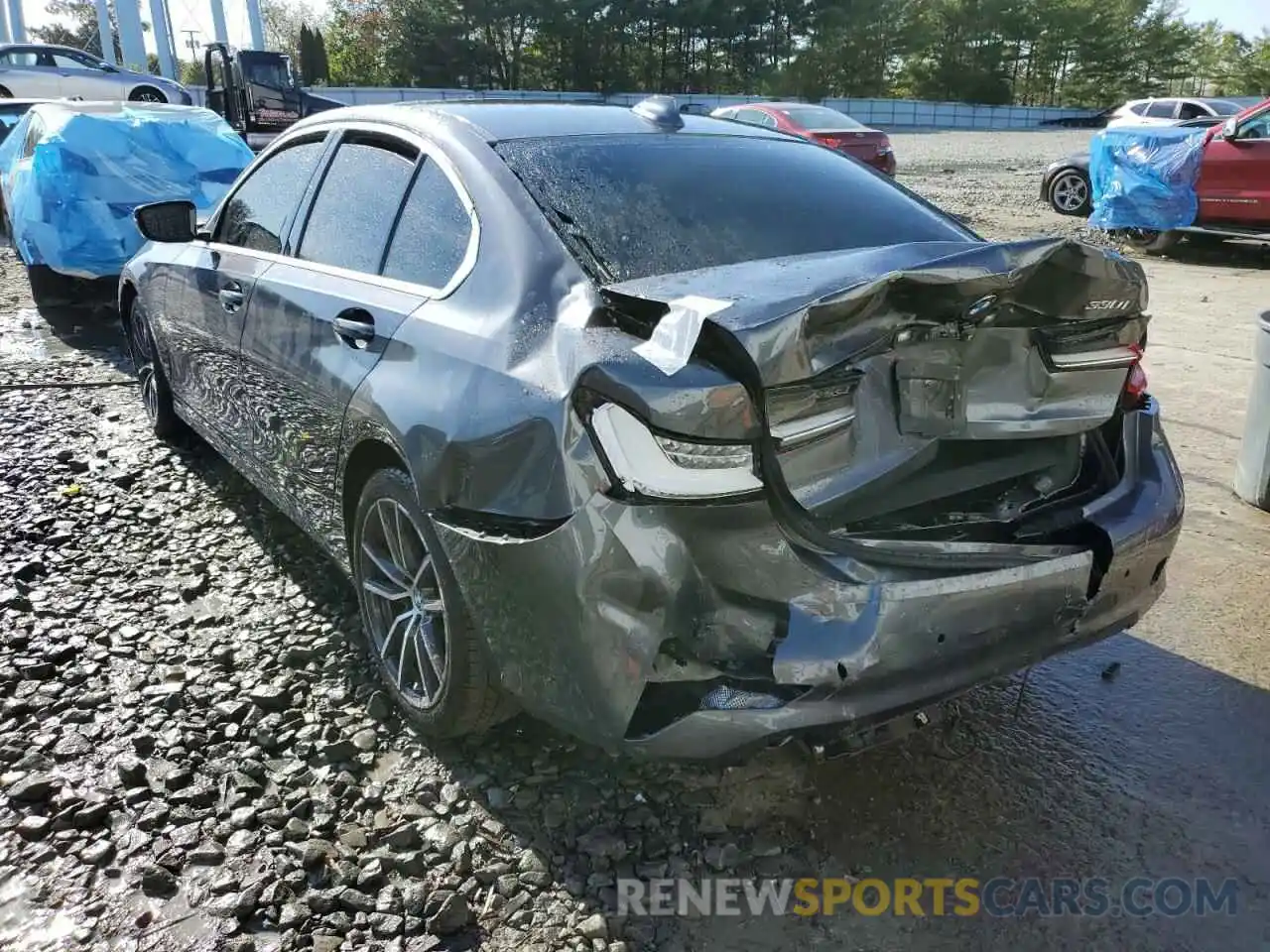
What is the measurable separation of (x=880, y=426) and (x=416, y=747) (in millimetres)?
1530

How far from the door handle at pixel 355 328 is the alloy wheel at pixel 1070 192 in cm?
1371

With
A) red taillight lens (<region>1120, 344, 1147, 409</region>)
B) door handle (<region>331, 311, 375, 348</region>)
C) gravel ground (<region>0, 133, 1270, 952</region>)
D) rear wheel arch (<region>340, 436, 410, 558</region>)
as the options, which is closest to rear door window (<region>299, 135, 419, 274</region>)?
door handle (<region>331, 311, 375, 348</region>)

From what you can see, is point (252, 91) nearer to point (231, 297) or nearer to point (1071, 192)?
point (1071, 192)

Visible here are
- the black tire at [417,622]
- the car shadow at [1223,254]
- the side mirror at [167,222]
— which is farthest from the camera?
the car shadow at [1223,254]

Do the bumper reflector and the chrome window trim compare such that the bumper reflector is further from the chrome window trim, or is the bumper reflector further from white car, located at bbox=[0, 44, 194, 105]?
white car, located at bbox=[0, 44, 194, 105]

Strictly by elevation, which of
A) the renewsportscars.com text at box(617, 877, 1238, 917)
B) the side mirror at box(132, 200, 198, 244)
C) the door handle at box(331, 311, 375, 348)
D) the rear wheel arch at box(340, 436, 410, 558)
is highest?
the side mirror at box(132, 200, 198, 244)

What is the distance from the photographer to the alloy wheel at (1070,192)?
14.1 metres

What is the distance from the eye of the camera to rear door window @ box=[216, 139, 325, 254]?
3.57 m

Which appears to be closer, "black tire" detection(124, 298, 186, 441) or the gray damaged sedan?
the gray damaged sedan

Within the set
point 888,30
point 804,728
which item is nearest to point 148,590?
point 804,728

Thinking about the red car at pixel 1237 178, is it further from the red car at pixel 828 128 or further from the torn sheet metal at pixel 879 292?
the torn sheet metal at pixel 879 292

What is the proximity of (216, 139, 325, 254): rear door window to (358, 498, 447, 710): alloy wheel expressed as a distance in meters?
1.30

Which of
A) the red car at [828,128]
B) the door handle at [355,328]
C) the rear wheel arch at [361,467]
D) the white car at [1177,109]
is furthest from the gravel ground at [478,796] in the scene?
the white car at [1177,109]

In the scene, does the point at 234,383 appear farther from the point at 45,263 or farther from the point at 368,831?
the point at 45,263
